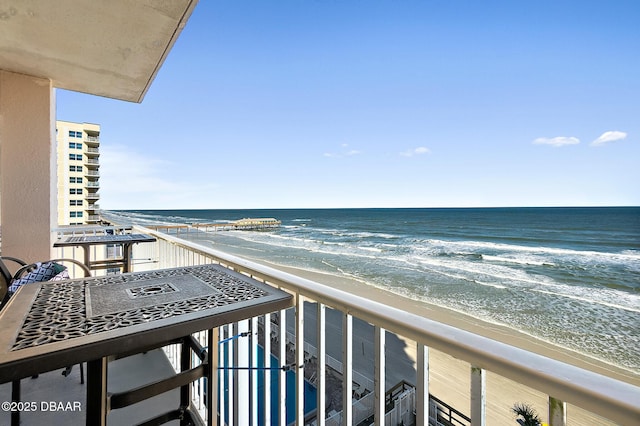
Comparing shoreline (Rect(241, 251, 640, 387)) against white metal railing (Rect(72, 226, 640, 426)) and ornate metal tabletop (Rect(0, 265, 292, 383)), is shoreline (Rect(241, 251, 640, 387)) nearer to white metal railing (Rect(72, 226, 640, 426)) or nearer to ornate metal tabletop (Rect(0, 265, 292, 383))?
white metal railing (Rect(72, 226, 640, 426))

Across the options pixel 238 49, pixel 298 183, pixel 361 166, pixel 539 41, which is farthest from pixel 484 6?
pixel 298 183

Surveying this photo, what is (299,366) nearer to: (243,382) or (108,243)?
(243,382)

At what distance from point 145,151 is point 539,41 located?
28948mm

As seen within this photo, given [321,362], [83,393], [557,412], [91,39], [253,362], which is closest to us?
[557,412]

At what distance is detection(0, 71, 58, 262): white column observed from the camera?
2803mm

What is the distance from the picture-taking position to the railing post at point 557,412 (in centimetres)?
47

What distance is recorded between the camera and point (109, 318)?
82 cm

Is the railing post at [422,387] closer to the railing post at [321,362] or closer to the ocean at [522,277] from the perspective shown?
the railing post at [321,362]

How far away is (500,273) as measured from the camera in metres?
12.0

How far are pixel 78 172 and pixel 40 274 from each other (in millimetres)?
30543

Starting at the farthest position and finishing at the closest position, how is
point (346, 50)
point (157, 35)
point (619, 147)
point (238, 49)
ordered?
point (619, 147) < point (346, 50) < point (238, 49) < point (157, 35)

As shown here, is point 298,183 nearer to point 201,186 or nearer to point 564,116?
point 201,186

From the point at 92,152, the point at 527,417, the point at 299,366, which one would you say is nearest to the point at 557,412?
the point at 299,366

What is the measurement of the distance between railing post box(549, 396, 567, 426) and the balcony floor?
1715 mm
